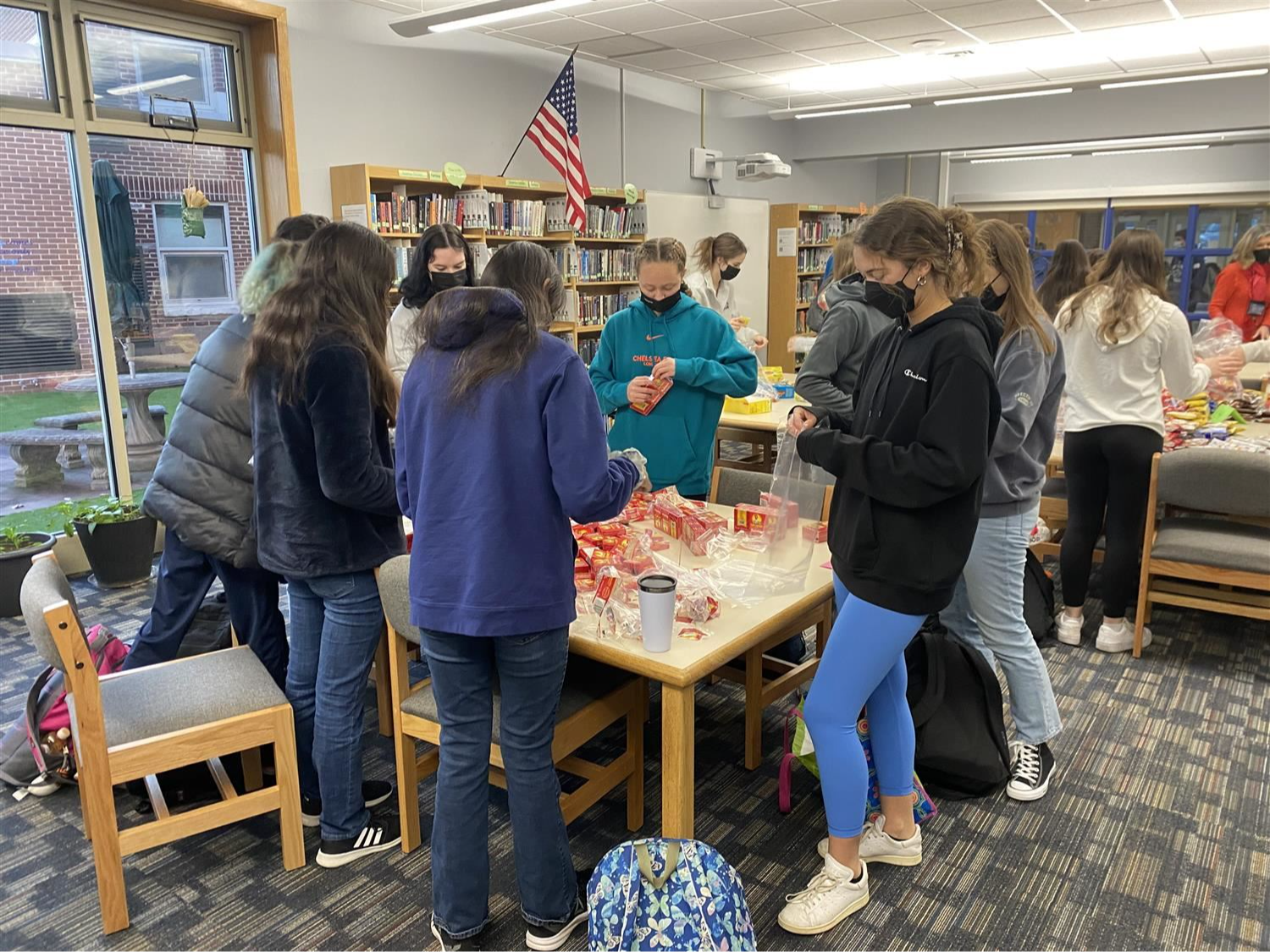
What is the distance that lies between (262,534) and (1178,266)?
1138 cm

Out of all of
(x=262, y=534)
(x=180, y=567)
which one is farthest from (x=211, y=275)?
(x=262, y=534)

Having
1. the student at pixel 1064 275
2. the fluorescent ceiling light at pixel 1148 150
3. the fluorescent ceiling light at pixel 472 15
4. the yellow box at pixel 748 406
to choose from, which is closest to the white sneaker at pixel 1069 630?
the student at pixel 1064 275

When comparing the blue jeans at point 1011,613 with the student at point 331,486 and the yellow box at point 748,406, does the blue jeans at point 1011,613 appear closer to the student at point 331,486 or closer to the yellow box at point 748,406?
the student at point 331,486

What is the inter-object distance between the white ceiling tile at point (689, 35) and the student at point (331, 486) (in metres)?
4.50

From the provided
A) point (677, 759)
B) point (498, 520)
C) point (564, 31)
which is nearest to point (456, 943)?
point (677, 759)

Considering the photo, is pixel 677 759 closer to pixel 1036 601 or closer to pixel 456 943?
pixel 456 943

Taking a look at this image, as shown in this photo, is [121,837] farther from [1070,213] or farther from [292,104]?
[1070,213]

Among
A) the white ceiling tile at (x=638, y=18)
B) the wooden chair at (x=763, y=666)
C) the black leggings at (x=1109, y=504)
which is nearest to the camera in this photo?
the wooden chair at (x=763, y=666)

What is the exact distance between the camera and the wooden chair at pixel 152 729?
6.35 feet

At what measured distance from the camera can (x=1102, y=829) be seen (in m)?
2.42

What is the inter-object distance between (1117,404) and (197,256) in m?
4.66

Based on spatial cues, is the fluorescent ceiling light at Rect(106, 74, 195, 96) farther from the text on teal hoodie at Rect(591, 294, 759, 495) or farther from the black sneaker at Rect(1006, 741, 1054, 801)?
the black sneaker at Rect(1006, 741, 1054, 801)

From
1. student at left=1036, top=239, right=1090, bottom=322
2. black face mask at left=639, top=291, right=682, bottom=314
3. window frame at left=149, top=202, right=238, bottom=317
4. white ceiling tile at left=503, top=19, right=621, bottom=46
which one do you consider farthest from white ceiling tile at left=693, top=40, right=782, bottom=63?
black face mask at left=639, top=291, right=682, bottom=314

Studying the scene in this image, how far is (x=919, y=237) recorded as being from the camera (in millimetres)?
1798
